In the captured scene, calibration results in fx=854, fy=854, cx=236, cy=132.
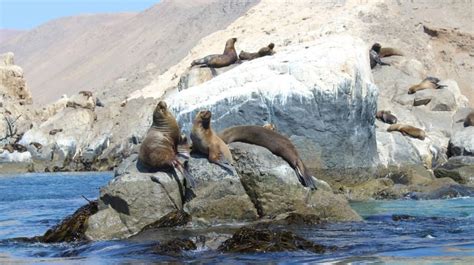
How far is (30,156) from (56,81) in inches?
3804

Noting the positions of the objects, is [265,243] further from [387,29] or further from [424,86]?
[387,29]

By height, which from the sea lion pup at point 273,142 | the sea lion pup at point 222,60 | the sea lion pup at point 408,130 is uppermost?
the sea lion pup at point 222,60

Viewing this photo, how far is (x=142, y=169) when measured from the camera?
449 inches

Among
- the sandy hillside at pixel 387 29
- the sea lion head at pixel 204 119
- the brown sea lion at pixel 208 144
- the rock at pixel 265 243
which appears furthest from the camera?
the sandy hillside at pixel 387 29

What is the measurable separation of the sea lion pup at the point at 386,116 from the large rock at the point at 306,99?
6367mm

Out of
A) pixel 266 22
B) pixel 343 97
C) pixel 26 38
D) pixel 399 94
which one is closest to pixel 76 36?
pixel 26 38

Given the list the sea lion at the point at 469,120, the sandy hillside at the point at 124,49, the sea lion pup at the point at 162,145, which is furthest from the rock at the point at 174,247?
the sandy hillside at the point at 124,49

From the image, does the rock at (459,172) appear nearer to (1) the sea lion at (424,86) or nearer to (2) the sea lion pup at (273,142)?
(2) the sea lion pup at (273,142)

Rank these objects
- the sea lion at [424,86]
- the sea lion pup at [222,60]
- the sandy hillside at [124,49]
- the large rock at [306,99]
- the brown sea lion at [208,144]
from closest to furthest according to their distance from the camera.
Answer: the brown sea lion at [208,144]
the large rock at [306,99]
the sea lion pup at [222,60]
the sea lion at [424,86]
the sandy hillside at [124,49]

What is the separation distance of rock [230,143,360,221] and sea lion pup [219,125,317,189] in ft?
0.40

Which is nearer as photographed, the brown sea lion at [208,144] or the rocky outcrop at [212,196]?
the rocky outcrop at [212,196]

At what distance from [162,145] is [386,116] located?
1301 centimetres

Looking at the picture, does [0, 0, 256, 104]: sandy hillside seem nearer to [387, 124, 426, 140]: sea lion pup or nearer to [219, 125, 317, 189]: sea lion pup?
[387, 124, 426, 140]: sea lion pup

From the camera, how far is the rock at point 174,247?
30.0 ft
